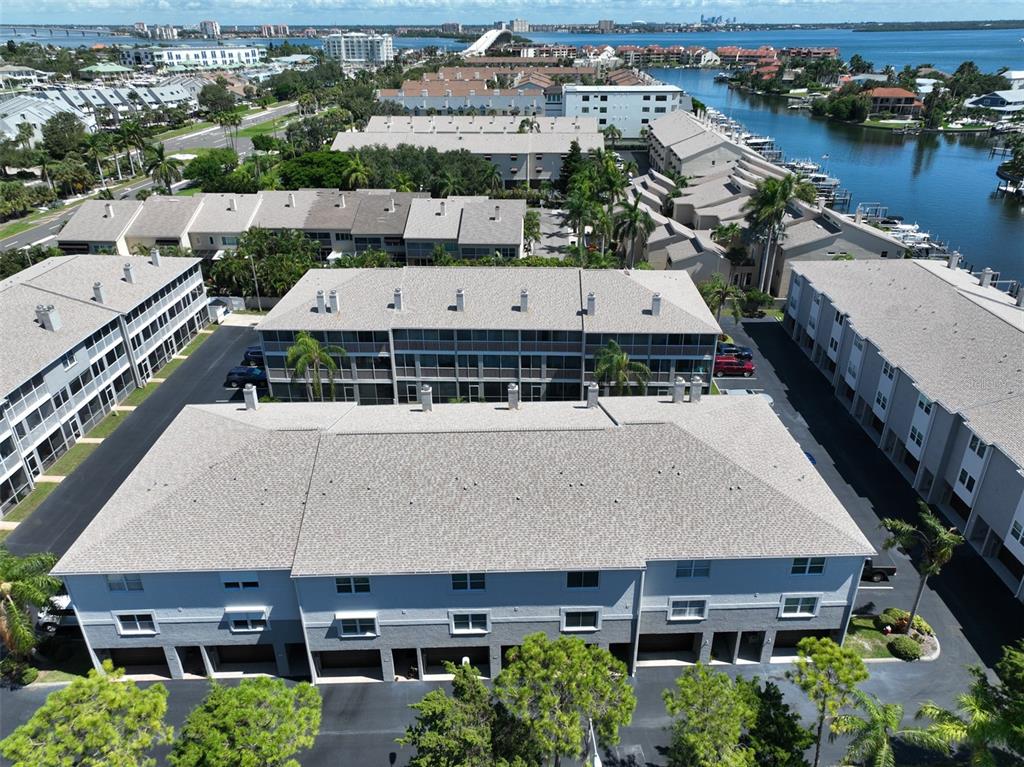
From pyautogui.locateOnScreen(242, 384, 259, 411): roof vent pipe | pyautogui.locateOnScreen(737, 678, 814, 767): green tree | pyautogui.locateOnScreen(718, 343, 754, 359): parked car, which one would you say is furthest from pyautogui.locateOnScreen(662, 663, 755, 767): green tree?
pyautogui.locateOnScreen(718, 343, 754, 359): parked car

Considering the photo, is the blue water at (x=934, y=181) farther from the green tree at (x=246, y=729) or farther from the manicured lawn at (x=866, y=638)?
the green tree at (x=246, y=729)

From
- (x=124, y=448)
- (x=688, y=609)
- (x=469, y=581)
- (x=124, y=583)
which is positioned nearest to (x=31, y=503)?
(x=124, y=448)

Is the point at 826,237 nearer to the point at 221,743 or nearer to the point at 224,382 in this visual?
the point at 224,382

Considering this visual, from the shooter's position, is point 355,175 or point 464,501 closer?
point 464,501

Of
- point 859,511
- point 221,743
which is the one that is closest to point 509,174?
point 859,511

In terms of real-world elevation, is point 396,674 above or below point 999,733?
below

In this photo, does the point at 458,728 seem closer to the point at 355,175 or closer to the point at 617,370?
the point at 617,370

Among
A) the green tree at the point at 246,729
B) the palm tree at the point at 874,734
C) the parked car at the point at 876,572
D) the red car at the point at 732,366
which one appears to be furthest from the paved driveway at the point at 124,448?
the red car at the point at 732,366
